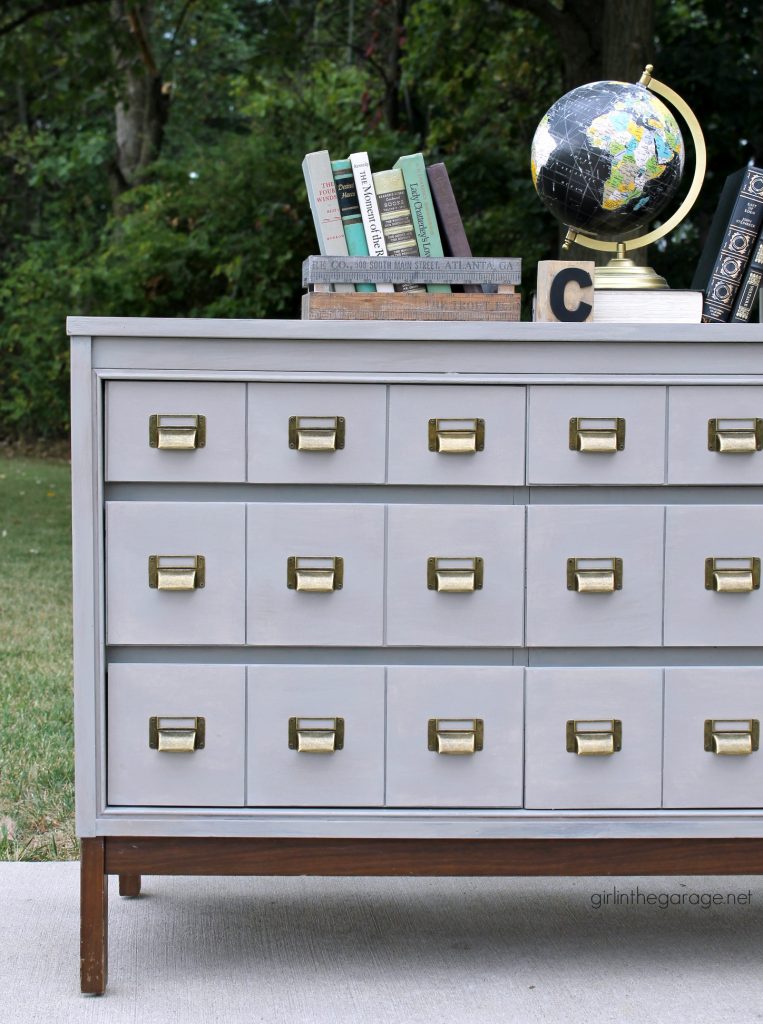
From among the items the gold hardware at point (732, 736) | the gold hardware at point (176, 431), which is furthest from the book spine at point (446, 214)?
the gold hardware at point (732, 736)

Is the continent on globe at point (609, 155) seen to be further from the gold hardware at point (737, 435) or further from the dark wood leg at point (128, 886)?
the dark wood leg at point (128, 886)

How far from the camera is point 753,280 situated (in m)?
2.52

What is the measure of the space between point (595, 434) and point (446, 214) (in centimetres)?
53

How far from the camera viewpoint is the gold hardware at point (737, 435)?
2.39m

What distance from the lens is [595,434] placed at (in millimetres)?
2371

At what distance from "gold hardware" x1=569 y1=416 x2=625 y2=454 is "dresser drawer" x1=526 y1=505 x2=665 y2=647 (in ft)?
0.36

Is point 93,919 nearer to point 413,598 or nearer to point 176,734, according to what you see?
point 176,734

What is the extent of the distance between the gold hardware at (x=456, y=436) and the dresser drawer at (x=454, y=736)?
41 cm

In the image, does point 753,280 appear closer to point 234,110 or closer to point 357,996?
point 357,996

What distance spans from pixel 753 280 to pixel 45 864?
80.5 inches

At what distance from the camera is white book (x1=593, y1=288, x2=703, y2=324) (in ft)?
8.07

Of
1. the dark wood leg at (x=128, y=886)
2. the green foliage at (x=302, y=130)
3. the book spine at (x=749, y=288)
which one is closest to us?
the book spine at (x=749, y=288)

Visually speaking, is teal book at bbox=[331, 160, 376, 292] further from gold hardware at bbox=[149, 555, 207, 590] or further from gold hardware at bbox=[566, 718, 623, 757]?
gold hardware at bbox=[566, 718, 623, 757]

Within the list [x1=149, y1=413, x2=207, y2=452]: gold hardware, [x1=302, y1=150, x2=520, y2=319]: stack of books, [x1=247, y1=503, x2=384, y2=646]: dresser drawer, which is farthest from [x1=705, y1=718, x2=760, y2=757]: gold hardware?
[x1=149, y1=413, x2=207, y2=452]: gold hardware
